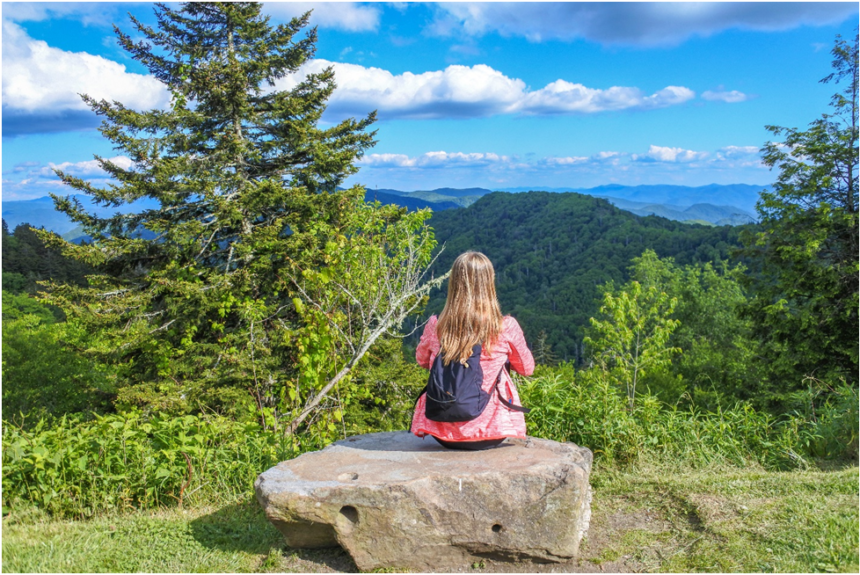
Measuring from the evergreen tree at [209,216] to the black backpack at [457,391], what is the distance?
734 cm

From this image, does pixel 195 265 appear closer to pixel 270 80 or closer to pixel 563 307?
pixel 270 80

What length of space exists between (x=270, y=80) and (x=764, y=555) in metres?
15.4

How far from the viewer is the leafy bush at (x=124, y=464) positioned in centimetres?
402

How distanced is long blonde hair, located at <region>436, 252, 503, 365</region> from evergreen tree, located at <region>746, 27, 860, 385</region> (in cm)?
1454

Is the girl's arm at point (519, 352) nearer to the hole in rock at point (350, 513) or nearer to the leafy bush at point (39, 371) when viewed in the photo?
the hole in rock at point (350, 513)

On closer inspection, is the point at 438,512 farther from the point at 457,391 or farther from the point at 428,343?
the point at 428,343

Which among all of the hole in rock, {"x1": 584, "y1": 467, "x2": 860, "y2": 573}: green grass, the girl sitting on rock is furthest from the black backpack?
{"x1": 584, "y1": 467, "x2": 860, "y2": 573}: green grass

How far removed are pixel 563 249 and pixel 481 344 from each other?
151394 millimetres

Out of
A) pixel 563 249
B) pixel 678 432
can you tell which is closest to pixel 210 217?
pixel 678 432

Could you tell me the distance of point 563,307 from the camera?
103938 millimetres

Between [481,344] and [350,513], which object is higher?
[481,344]

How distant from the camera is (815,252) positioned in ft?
50.2

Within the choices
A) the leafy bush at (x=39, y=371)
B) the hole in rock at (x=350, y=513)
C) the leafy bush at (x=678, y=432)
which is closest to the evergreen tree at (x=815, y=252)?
the leafy bush at (x=678, y=432)

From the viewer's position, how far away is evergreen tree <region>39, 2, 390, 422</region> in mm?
11648
